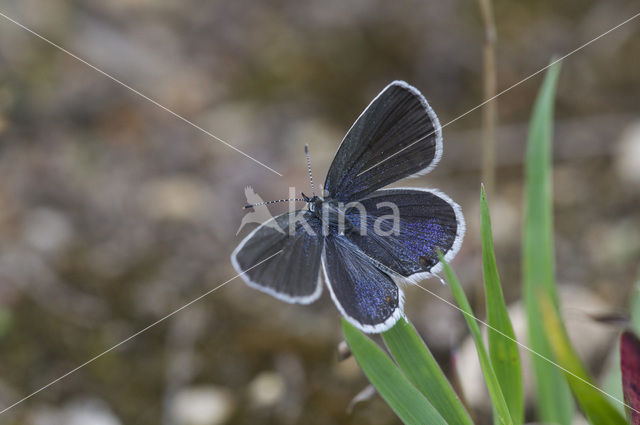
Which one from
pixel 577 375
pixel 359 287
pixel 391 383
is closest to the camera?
pixel 577 375

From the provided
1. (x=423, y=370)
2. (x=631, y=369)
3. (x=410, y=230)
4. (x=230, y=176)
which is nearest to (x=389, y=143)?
(x=410, y=230)

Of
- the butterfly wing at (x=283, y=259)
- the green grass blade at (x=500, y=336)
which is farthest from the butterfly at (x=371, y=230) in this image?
the green grass blade at (x=500, y=336)

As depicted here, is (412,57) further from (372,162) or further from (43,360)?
(43,360)

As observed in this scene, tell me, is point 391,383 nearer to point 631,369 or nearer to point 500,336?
point 500,336

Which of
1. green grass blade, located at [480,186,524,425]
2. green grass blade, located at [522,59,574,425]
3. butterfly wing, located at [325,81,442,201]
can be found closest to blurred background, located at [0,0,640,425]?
green grass blade, located at [522,59,574,425]

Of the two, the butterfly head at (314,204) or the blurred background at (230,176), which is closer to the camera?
the butterfly head at (314,204)
